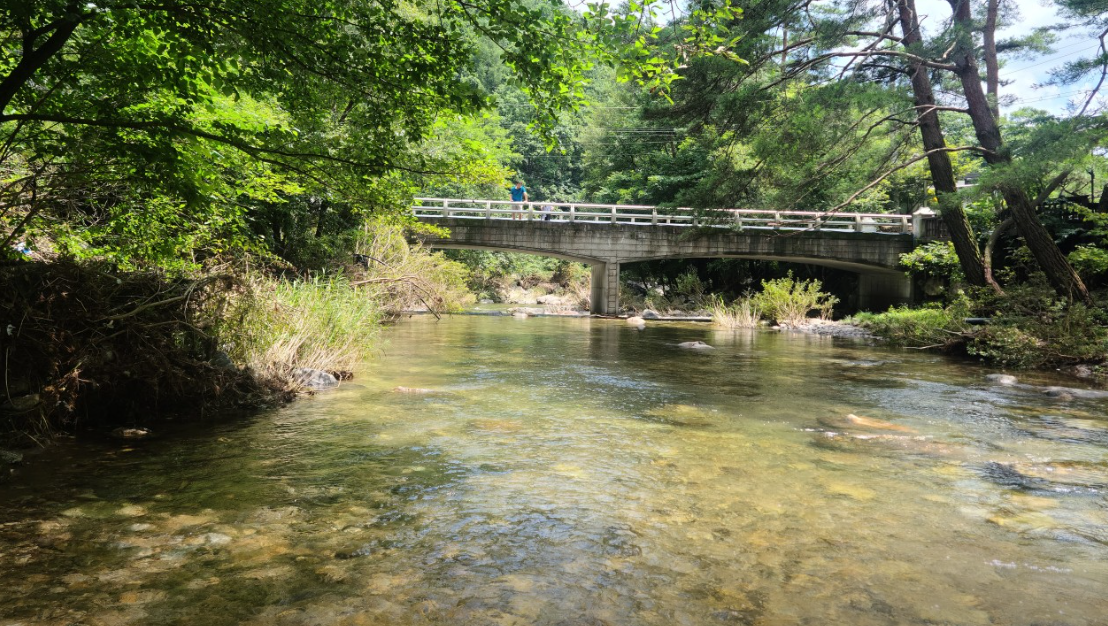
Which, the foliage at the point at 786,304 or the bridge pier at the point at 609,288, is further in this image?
the bridge pier at the point at 609,288

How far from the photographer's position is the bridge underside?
77.9ft

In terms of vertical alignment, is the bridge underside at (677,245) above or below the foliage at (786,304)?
above

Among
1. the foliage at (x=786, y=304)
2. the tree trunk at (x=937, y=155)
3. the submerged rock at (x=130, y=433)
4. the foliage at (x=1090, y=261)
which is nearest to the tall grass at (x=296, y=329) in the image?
the submerged rock at (x=130, y=433)

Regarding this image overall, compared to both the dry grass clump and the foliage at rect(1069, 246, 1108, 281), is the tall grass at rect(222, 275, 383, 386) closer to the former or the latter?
the dry grass clump

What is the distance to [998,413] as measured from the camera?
22.5ft

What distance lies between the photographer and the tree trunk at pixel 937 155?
12.6 meters

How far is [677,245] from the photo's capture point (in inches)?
959

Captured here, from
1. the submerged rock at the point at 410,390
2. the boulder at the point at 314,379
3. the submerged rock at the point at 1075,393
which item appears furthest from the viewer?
the submerged rock at the point at 1075,393

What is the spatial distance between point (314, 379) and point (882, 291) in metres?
23.5

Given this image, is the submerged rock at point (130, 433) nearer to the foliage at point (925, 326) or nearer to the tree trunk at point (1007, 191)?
the tree trunk at point (1007, 191)

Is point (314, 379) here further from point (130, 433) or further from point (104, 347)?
point (104, 347)

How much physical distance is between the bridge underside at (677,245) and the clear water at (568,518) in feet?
56.0

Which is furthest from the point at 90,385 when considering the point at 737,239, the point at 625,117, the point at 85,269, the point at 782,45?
the point at 625,117

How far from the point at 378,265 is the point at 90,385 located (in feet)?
32.9
